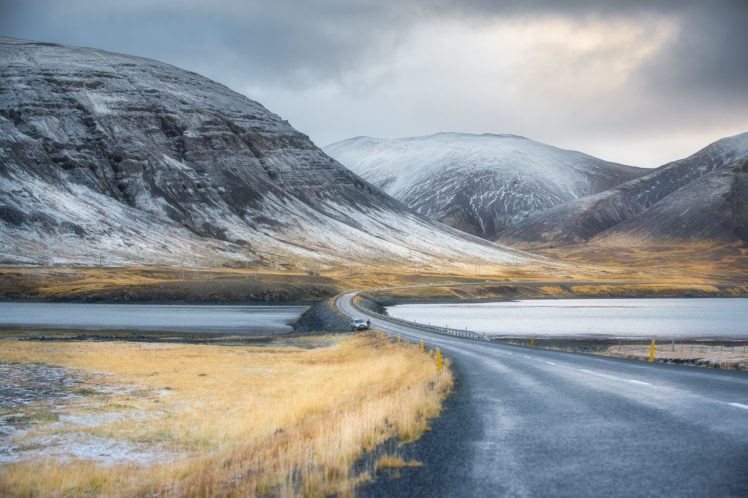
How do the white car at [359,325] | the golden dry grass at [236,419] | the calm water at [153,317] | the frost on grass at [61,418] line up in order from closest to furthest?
the golden dry grass at [236,419] < the frost on grass at [61,418] < the white car at [359,325] < the calm water at [153,317]

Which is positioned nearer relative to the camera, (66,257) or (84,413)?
(84,413)

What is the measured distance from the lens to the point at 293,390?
30.5 meters

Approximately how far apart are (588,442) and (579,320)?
9154 cm

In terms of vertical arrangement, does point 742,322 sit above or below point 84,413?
above

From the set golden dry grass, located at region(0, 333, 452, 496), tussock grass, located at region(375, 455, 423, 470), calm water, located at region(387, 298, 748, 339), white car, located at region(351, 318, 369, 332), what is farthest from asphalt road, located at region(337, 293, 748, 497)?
calm water, located at region(387, 298, 748, 339)

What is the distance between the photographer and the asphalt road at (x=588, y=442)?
359 inches

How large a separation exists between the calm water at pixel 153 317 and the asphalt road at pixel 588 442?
207ft

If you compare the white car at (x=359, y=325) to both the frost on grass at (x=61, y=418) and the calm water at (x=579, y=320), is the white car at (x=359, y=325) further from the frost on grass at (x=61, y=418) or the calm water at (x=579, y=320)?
the frost on grass at (x=61, y=418)

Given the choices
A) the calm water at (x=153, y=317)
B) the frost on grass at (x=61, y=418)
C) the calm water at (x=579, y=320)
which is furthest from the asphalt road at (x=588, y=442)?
the calm water at (x=153, y=317)

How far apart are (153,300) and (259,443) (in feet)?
400

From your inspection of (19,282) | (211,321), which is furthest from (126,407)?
(19,282)

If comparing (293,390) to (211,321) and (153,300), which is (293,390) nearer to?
(211,321)

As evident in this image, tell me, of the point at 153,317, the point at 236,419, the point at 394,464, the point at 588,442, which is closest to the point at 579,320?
the point at 153,317

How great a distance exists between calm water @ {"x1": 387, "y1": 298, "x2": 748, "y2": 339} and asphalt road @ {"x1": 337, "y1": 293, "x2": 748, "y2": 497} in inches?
2346
